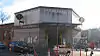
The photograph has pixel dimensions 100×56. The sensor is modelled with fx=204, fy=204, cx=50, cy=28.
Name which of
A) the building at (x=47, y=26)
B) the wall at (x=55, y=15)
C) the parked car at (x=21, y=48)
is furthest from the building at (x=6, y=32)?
the parked car at (x=21, y=48)

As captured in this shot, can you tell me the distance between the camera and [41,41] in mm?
30469

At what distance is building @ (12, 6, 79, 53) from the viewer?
30594 millimetres

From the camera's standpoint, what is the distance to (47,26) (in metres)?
31.1

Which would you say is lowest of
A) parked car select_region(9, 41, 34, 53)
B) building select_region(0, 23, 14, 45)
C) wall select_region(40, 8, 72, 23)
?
parked car select_region(9, 41, 34, 53)

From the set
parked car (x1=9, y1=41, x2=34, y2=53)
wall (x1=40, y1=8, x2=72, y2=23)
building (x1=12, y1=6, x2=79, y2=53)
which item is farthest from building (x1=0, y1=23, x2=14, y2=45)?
parked car (x1=9, y1=41, x2=34, y2=53)

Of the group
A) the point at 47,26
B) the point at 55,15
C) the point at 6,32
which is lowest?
the point at 6,32

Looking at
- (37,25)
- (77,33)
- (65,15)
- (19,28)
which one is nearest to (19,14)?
(19,28)

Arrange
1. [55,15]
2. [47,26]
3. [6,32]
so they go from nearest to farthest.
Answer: [47,26] < [55,15] < [6,32]

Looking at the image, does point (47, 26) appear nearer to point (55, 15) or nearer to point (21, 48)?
point (55, 15)

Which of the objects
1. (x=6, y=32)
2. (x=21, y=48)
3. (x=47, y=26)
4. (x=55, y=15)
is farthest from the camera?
(x=6, y=32)

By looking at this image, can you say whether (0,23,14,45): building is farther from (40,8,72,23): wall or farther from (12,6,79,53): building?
(40,8,72,23): wall

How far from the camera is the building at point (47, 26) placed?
30.6 meters

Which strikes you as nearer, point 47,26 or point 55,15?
point 47,26

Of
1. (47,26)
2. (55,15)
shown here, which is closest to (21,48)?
(47,26)
